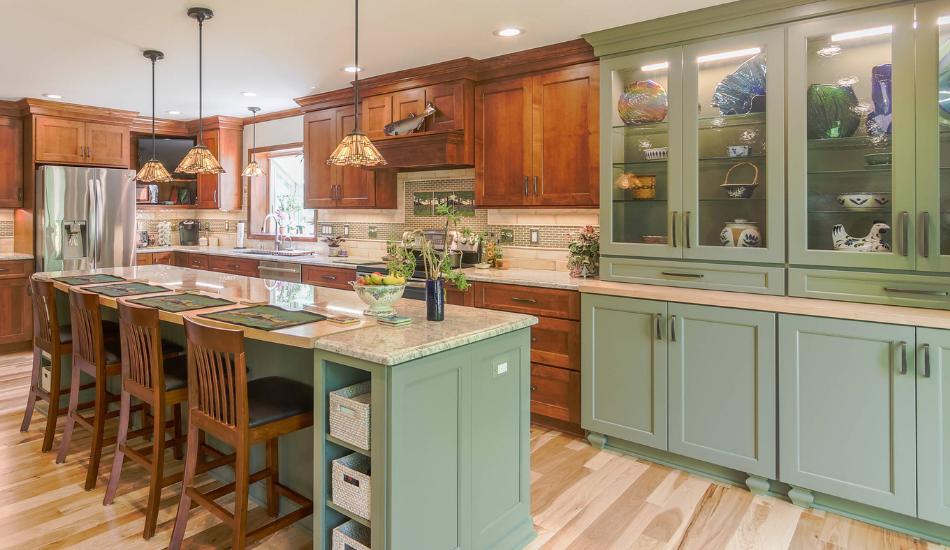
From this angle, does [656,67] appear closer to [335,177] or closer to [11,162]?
[335,177]

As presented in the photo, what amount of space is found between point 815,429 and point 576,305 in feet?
4.47

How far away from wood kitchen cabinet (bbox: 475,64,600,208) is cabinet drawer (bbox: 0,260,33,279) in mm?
4775

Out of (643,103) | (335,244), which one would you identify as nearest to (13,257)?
(335,244)

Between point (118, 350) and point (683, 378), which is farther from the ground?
point (118, 350)

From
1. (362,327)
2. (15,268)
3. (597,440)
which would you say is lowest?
(597,440)

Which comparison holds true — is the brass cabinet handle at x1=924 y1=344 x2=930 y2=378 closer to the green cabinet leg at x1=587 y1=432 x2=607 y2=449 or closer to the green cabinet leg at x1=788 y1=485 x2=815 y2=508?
the green cabinet leg at x1=788 y1=485 x2=815 y2=508

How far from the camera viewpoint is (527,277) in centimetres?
380

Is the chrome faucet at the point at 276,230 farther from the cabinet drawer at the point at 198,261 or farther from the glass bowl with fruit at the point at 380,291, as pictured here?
the glass bowl with fruit at the point at 380,291

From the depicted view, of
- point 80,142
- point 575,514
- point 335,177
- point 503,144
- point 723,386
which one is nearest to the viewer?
point 575,514

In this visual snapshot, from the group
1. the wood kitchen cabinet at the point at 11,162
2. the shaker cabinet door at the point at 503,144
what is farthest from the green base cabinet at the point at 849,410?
the wood kitchen cabinet at the point at 11,162

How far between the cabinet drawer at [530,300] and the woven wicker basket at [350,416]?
5.79ft

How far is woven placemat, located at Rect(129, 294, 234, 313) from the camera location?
8.58ft

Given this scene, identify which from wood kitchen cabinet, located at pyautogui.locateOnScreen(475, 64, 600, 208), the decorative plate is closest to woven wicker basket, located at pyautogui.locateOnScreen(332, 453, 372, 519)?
wood kitchen cabinet, located at pyautogui.locateOnScreen(475, 64, 600, 208)

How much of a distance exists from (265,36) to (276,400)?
2.57 metres
